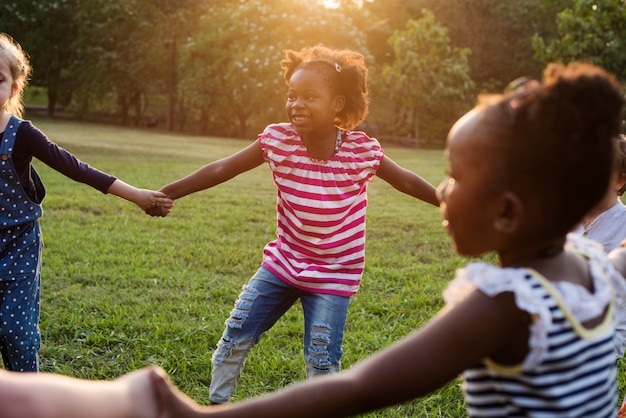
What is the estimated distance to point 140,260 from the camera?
19.8 feet

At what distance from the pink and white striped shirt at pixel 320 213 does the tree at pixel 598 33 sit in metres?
18.3

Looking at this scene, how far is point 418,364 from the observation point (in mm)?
1263

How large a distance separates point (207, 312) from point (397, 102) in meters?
28.6

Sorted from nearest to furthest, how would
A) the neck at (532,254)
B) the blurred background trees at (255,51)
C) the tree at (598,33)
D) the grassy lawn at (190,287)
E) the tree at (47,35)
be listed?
the neck at (532,254), the grassy lawn at (190,287), the tree at (598,33), the blurred background trees at (255,51), the tree at (47,35)

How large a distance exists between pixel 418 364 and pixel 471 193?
1.14ft

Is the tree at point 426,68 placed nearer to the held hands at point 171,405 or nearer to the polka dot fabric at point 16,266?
the polka dot fabric at point 16,266

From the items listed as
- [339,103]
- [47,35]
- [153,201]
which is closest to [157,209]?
[153,201]

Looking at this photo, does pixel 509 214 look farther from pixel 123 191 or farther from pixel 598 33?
pixel 598 33

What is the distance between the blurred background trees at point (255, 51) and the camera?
28641 mm

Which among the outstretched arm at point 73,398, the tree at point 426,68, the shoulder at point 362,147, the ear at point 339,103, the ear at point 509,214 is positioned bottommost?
the outstretched arm at point 73,398

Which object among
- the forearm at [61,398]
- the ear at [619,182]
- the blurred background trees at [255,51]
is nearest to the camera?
the forearm at [61,398]

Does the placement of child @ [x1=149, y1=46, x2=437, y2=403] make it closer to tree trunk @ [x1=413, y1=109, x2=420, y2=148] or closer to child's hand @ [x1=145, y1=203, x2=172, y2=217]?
child's hand @ [x1=145, y1=203, x2=172, y2=217]

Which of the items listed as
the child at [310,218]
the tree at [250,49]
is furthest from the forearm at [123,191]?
the tree at [250,49]

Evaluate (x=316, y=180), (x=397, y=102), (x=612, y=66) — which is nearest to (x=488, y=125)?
(x=316, y=180)
